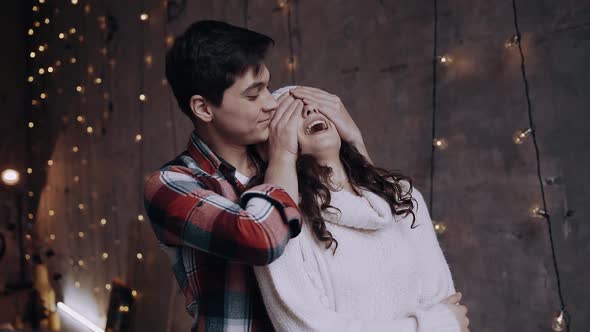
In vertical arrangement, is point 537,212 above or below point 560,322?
above

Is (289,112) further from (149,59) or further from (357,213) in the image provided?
(149,59)

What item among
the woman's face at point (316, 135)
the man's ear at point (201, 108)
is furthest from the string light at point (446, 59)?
the man's ear at point (201, 108)

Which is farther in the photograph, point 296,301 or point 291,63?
point 291,63

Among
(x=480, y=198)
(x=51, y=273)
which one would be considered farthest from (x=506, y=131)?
(x=51, y=273)

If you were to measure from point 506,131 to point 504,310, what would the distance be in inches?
27.6

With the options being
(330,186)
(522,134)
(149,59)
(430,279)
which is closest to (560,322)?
(522,134)

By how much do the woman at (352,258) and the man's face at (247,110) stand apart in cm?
9

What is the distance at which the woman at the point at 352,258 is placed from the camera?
3.71ft

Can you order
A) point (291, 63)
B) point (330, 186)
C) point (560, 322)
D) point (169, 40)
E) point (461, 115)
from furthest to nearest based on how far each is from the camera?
point (169, 40)
point (291, 63)
point (461, 115)
point (560, 322)
point (330, 186)

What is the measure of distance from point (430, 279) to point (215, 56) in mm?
732

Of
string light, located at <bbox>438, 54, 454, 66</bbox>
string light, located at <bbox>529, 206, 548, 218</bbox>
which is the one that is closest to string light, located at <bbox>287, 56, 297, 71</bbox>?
string light, located at <bbox>438, 54, 454, 66</bbox>

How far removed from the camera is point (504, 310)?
85.7 inches

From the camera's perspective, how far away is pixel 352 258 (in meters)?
1.23

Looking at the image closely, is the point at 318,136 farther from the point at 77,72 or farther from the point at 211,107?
the point at 77,72
